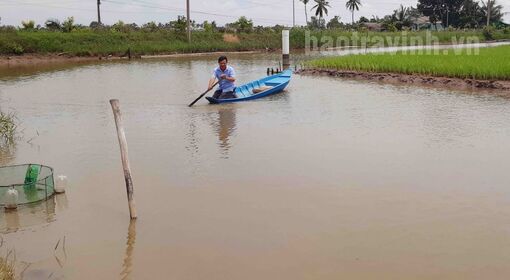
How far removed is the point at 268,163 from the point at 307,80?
34.7 feet

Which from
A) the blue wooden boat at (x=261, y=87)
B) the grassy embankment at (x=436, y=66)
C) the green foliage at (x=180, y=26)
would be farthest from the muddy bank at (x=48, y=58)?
the blue wooden boat at (x=261, y=87)

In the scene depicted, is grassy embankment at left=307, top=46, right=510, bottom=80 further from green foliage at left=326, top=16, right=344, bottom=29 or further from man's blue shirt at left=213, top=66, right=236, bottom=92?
green foliage at left=326, top=16, right=344, bottom=29

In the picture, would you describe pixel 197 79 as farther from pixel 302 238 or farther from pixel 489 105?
pixel 302 238

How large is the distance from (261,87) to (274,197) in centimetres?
801

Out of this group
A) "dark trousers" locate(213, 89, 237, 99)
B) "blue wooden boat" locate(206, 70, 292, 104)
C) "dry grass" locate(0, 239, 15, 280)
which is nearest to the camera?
"dry grass" locate(0, 239, 15, 280)

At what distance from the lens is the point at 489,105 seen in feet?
36.5

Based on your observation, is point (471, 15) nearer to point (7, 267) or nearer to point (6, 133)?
point (6, 133)

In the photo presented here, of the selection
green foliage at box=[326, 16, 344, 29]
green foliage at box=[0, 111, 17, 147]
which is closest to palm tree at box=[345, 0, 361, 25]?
green foliage at box=[326, 16, 344, 29]

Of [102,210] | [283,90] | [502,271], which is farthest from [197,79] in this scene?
[502,271]

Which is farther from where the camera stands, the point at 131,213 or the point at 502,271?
the point at 131,213

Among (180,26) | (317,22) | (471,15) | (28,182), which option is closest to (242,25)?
(180,26)

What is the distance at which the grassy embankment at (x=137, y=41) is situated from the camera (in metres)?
30.1

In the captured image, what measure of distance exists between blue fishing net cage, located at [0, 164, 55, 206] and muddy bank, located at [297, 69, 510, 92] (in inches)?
426

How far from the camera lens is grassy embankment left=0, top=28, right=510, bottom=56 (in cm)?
3014
